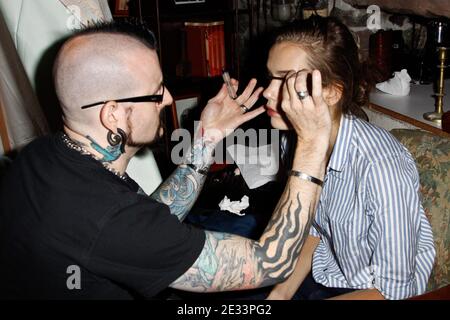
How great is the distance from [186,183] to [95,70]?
1.72 ft

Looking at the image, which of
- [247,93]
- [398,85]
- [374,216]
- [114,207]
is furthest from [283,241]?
[398,85]

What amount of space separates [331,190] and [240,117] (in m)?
0.36

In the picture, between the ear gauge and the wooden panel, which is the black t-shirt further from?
the wooden panel

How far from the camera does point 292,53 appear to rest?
3.94 feet

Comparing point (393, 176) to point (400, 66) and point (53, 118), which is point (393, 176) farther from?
point (400, 66)

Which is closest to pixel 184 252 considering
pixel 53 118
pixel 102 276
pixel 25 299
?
pixel 102 276

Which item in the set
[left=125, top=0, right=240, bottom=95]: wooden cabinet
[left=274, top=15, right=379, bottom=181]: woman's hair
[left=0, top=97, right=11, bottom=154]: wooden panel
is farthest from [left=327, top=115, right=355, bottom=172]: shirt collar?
[left=125, top=0, right=240, bottom=95]: wooden cabinet

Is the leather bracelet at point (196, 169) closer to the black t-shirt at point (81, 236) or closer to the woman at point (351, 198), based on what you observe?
the woman at point (351, 198)

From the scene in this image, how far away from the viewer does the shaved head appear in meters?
0.89

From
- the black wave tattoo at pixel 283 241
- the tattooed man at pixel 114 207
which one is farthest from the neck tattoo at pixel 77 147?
the black wave tattoo at pixel 283 241

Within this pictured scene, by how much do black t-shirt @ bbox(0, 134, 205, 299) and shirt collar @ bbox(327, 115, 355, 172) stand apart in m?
0.46

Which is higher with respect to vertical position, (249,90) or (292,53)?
(292,53)

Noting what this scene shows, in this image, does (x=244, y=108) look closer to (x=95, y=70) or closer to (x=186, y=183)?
(x=186, y=183)

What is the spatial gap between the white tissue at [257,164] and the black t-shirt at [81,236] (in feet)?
2.90
